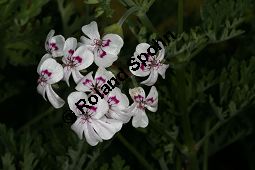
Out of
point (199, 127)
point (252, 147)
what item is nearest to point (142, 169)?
point (199, 127)

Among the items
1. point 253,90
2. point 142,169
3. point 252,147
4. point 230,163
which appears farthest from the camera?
point 230,163

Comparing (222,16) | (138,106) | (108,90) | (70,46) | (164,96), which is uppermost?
(70,46)

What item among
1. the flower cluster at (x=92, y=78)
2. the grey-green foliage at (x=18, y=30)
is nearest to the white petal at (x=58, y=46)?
the flower cluster at (x=92, y=78)

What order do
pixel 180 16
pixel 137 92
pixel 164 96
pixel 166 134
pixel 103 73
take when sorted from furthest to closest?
1. pixel 164 96
2. pixel 166 134
3. pixel 180 16
4. pixel 137 92
5. pixel 103 73

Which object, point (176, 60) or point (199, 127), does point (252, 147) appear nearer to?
point (199, 127)

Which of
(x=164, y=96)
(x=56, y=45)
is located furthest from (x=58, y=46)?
(x=164, y=96)

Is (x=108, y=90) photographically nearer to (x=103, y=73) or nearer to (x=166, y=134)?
(x=103, y=73)
